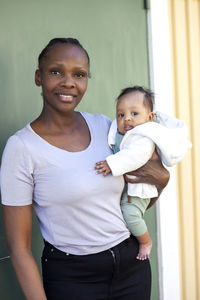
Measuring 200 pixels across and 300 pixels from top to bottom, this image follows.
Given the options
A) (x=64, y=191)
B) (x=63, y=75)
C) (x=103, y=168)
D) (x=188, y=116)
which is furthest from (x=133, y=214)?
(x=188, y=116)

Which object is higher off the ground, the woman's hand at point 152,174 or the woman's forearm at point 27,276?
the woman's hand at point 152,174

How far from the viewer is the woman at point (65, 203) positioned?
1.76m

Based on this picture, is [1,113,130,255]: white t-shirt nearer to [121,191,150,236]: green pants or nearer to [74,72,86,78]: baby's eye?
[121,191,150,236]: green pants

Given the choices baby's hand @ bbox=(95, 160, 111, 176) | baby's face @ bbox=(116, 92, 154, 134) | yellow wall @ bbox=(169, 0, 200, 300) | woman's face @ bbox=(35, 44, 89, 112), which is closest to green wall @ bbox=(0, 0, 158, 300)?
yellow wall @ bbox=(169, 0, 200, 300)

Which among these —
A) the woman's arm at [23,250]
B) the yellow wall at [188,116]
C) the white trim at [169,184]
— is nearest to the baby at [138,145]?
the woman's arm at [23,250]

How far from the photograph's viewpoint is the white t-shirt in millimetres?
1745

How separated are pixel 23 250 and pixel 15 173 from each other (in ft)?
1.15

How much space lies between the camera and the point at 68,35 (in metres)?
2.66

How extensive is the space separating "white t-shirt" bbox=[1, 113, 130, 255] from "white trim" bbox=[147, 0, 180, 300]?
5.09 feet

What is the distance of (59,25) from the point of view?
2.61 m

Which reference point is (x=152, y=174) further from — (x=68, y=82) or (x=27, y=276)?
(x=27, y=276)

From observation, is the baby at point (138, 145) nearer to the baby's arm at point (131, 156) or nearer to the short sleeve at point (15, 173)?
the baby's arm at point (131, 156)

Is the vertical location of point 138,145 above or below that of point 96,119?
below

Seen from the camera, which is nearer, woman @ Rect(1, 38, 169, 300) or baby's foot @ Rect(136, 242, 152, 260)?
woman @ Rect(1, 38, 169, 300)
